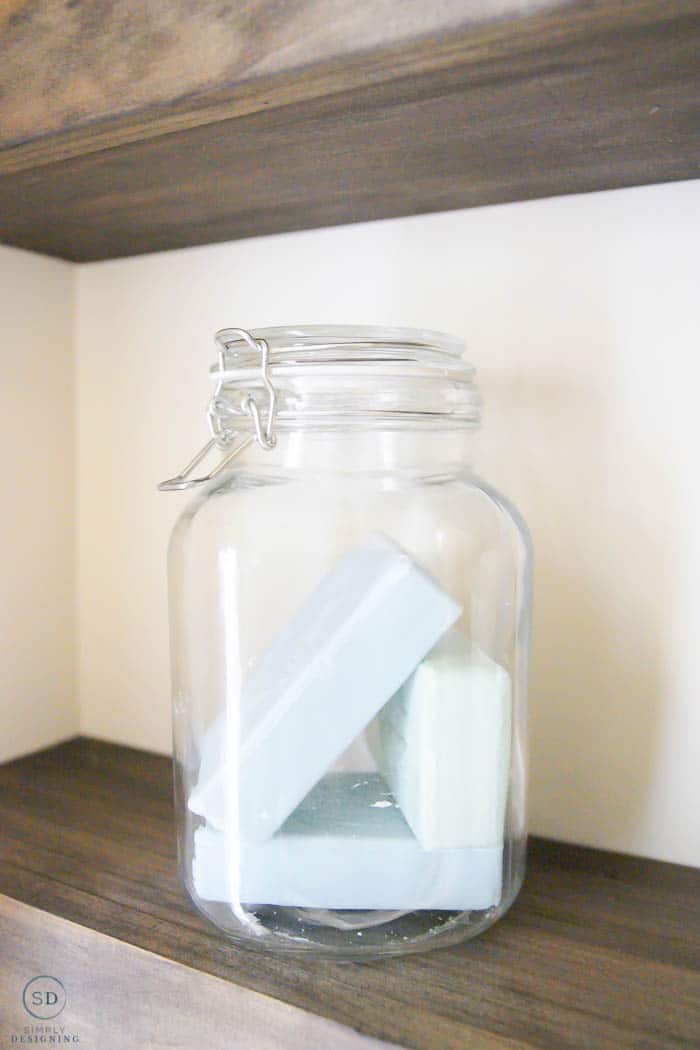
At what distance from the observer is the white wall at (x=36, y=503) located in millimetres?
670

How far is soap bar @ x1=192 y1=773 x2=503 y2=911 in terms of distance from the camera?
420 millimetres

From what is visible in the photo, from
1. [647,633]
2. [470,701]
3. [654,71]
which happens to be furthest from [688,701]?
[654,71]

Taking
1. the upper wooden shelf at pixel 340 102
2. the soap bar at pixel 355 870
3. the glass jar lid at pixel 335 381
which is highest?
the upper wooden shelf at pixel 340 102

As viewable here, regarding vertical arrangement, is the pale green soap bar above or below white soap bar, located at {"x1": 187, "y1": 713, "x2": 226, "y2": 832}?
above

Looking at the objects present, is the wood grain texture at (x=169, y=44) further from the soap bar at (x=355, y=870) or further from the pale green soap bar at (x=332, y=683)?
the soap bar at (x=355, y=870)

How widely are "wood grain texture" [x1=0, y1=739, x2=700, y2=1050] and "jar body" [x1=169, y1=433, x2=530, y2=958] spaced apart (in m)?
0.02

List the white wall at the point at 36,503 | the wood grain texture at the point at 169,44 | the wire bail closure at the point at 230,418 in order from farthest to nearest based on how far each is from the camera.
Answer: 1. the white wall at the point at 36,503
2. the wire bail closure at the point at 230,418
3. the wood grain texture at the point at 169,44

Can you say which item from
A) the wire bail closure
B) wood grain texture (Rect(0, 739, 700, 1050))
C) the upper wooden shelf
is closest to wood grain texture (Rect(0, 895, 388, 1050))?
wood grain texture (Rect(0, 739, 700, 1050))

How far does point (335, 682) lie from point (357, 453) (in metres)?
0.13

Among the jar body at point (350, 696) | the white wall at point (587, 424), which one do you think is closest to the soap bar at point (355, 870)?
the jar body at point (350, 696)

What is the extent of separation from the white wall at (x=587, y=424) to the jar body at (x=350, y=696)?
61 millimetres

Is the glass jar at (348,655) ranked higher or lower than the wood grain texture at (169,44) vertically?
lower

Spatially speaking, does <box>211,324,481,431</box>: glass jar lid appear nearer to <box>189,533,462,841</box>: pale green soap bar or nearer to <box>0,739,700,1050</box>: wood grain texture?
<box>189,533,462,841</box>: pale green soap bar

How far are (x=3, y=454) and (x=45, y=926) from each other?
1.08 feet
